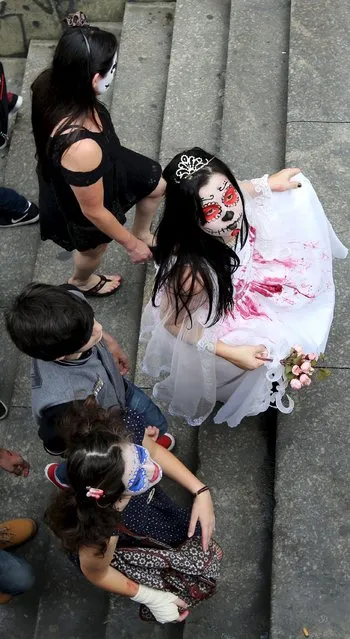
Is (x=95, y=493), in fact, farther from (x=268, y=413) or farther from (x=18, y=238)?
(x=18, y=238)

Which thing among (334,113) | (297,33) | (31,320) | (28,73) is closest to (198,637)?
(31,320)

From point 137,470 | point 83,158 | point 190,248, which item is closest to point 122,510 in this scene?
point 137,470

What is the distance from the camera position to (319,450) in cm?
325

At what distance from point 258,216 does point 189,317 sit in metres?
0.58

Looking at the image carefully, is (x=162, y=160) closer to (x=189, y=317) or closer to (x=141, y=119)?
(x=141, y=119)

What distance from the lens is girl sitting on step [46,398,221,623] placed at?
230cm

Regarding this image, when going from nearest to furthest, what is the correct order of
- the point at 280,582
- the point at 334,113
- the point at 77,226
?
1. the point at 280,582
2. the point at 77,226
3. the point at 334,113

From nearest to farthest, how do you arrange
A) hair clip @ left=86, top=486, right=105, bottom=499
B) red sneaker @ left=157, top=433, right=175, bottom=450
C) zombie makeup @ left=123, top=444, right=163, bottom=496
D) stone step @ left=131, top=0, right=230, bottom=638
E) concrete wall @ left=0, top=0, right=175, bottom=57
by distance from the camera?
hair clip @ left=86, top=486, right=105, bottom=499, zombie makeup @ left=123, top=444, right=163, bottom=496, red sneaker @ left=157, top=433, right=175, bottom=450, stone step @ left=131, top=0, right=230, bottom=638, concrete wall @ left=0, top=0, right=175, bottom=57

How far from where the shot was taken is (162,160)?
4.36 meters

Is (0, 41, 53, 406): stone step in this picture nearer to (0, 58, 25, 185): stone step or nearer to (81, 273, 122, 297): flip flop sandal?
(0, 58, 25, 185): stone step

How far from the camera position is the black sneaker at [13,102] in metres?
4.91

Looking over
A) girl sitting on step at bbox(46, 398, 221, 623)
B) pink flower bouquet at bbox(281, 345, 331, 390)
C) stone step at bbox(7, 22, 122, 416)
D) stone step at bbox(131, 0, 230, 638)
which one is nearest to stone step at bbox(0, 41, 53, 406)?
stone step at bbox(7, 22, 122, 416)

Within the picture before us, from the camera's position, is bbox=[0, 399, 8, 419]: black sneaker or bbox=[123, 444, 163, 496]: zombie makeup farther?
bbox=[0, 399, 8, 419]: black sneaker

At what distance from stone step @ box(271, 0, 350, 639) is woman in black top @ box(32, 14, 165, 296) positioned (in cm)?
98
